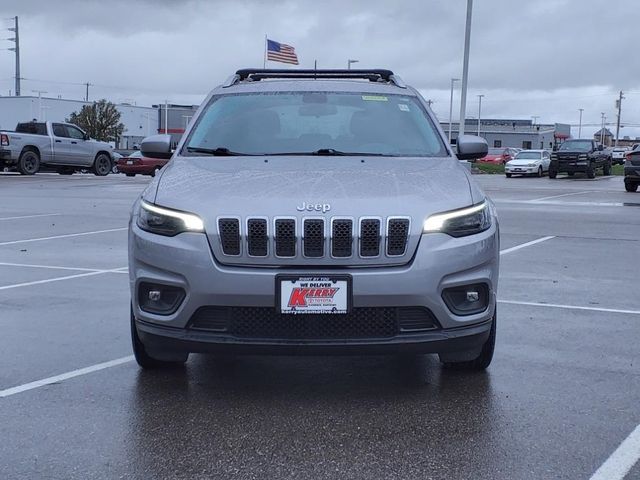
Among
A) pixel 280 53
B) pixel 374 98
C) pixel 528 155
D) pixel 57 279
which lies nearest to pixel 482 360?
pixel 374 98

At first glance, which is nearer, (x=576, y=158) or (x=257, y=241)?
(x=257, y=241)

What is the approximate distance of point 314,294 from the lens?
398 cm

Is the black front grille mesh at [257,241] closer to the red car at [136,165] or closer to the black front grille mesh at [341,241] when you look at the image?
the black front grille mesh at [341,241]

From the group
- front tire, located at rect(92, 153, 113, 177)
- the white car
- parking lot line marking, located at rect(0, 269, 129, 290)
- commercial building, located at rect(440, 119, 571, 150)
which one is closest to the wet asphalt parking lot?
parking lot line marking, located at rect(0, 269, 129, 290)

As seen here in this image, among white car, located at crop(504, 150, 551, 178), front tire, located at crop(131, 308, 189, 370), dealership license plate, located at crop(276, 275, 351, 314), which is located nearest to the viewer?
dealership license plate, located at crop(276, 275, 351, 314)

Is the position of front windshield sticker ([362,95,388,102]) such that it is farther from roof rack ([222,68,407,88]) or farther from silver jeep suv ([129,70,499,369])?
silver jeep suv ([129,70,499,369])

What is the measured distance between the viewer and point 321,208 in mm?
4117

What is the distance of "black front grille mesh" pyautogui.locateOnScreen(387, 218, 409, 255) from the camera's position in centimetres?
407

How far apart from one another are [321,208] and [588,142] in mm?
39118

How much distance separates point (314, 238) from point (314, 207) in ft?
0.55

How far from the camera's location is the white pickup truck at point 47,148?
29.3 m

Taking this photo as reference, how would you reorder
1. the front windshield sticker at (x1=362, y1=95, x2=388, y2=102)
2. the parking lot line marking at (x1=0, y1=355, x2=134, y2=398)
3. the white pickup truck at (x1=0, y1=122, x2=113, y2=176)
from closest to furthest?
the parking lot line marking at (x1=0, y1=355, x2=134, y2=398), the front windshield sticker at (x1=362, y1=95, x2=388, y2=102), the white pickup truck at (x1=0, y1=122, x2=113, y2=176)

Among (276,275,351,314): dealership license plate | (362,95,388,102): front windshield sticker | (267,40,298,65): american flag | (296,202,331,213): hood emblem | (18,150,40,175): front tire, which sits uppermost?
(267,40,298,65): american flag

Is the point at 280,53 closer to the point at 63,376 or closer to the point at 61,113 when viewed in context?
the point at 63,376
